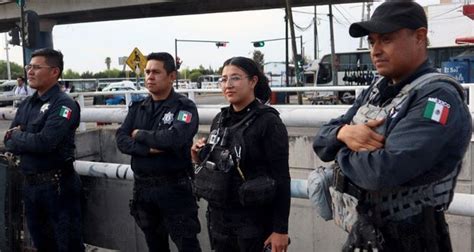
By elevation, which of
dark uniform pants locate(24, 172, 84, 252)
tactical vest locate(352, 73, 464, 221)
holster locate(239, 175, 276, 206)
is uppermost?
tactical vest locate(352, 73, 464, 221)

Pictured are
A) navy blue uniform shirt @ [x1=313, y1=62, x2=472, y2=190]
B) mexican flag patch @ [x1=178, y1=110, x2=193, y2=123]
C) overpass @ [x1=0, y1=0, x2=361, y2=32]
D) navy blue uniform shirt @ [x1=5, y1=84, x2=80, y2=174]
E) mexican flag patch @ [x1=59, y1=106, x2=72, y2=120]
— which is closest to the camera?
navy blue uniform shirt @ [x1=313, y1=62, x2=472, y2=190]

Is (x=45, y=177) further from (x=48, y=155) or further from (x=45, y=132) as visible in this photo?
(x=45, y=132)

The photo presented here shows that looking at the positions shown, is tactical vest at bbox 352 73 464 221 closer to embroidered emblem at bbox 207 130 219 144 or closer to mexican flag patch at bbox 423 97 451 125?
mexican flag patch at bbox 423 97 451 125

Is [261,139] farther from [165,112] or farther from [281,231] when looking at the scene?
[165,112]

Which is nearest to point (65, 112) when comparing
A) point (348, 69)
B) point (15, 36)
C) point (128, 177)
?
point (128, 177)

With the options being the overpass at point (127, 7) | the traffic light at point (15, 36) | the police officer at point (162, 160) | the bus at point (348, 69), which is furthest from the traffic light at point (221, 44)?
the police officer at point (162, 160)

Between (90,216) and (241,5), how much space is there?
2121cm

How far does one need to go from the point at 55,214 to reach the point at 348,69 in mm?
23719

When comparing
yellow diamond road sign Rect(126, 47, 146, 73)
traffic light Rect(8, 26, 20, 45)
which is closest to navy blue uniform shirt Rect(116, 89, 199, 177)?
traffic light Rect(8, 26, 20, 45)

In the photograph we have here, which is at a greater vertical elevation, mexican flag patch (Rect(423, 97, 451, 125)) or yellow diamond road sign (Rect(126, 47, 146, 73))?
yellow diamond road sign (Rect(126, 47, 146, 73))

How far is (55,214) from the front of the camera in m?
4.02

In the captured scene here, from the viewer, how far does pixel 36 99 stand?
161 inches

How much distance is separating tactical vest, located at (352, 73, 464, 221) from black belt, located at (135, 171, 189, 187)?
5.99ft

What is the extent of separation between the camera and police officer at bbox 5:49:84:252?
12.6 ft
